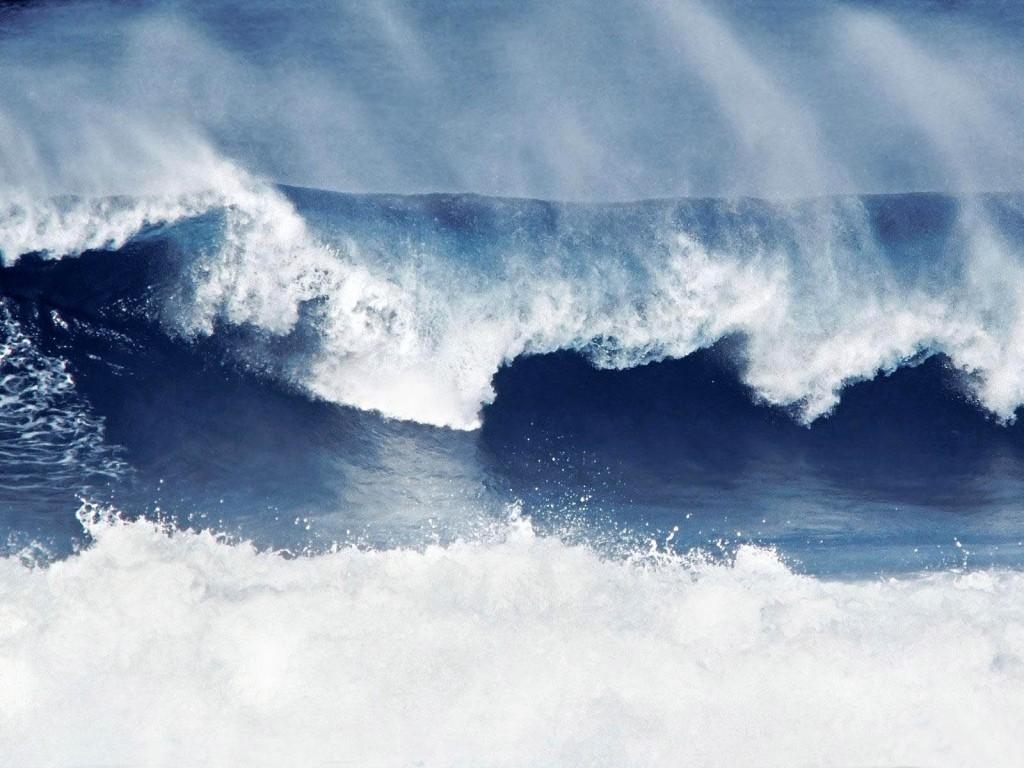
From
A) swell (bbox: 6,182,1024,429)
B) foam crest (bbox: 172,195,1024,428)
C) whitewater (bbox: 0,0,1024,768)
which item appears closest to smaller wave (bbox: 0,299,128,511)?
whitewater (bbox: 0,0,1024,768)

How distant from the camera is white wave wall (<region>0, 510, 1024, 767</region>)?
970 cm

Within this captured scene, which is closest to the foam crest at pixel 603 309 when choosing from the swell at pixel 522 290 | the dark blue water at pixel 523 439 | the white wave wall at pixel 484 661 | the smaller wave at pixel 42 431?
the swell at pixel 522 290

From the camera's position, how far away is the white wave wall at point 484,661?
9.70 m

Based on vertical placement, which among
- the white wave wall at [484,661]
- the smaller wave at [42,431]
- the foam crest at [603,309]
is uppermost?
the foam crest at [603,309]

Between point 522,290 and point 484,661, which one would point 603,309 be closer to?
point 522,290

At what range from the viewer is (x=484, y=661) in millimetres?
10219

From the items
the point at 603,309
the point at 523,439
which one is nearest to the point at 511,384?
the point at 523,439

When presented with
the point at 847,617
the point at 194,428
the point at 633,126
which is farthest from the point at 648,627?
the point at 633,126

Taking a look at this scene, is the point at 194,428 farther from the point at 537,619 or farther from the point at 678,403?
the point at 678,403

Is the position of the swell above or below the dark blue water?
above

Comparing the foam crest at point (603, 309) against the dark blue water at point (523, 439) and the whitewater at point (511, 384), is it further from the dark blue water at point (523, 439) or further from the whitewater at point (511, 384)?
the dark blue water at point (523, 439)

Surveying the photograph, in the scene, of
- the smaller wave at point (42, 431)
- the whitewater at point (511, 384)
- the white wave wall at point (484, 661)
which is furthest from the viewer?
the smaller wave at point (42, 431)

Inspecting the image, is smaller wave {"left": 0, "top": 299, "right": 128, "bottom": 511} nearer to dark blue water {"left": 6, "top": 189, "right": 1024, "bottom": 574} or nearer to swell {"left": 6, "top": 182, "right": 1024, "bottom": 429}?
dark blue water {"left": 6, "top": 189, "right": 1024, "bottom": 574}

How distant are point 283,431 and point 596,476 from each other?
3.19 meters
